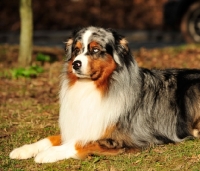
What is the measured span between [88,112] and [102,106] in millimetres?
190

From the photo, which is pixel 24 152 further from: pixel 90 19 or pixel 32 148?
pixel 90 19

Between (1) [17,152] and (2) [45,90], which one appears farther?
(2) [45,90]

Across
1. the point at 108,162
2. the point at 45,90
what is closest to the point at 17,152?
the point at 108,162

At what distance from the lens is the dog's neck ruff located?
6355 mm

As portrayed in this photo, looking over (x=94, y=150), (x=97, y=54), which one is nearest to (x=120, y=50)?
(x=97, y=54)

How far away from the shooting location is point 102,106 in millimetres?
6363

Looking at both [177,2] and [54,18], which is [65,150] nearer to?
[177,2]

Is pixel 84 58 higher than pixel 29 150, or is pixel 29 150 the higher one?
pixel 84 58

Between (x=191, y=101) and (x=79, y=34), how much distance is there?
69.2 inches

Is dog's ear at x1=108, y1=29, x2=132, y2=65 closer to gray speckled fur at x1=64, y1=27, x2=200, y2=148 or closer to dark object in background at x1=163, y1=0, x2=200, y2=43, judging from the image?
gray speckled fur at x1=64, y1=27, x2=200, y2=148

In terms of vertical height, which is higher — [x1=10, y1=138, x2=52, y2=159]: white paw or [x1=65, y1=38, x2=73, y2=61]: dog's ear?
[x1=65, y1=38, x2=73, y2=61]: dog's ear

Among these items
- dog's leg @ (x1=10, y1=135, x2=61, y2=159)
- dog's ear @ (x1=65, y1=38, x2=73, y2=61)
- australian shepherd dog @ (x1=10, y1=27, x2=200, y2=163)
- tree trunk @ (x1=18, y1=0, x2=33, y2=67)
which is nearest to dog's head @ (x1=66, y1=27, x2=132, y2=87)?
australian shepherd dog @ (x1=10, y1=27, x2=200, y2=163)

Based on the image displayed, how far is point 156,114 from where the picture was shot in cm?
685

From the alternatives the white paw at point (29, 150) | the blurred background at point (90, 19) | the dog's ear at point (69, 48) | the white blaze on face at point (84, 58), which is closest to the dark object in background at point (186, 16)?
the blurred background at point (90, 19)
